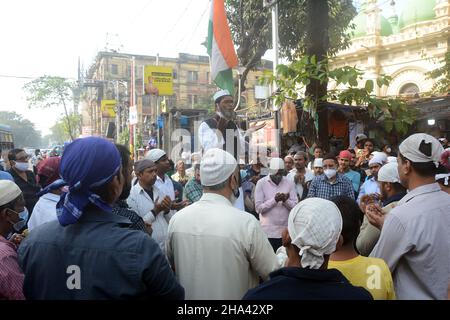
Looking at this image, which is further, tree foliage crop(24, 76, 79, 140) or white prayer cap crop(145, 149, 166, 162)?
tree foliage crop(24, 76, 79, 140)

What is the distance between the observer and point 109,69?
156 ft

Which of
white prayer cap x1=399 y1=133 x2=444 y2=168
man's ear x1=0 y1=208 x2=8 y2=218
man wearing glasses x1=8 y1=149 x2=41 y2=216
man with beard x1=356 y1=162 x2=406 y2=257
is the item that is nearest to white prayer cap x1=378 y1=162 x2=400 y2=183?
man with beard x1=356 y1=162 x2=406 y2=257

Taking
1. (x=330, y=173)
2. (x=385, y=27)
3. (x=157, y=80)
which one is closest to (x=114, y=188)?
(x=330, y=173)

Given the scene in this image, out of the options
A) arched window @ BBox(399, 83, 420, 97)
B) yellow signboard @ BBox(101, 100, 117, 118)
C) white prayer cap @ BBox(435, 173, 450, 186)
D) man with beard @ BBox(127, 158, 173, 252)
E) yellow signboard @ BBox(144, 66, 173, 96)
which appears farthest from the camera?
yellow signboard @ BBox(101, 100, 117, 118)

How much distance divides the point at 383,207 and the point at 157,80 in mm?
18800

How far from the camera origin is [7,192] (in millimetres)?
2348

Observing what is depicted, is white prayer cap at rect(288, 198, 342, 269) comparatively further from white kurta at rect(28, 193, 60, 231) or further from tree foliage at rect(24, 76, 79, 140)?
tree foliage at rect(24, 76, 79, 140)

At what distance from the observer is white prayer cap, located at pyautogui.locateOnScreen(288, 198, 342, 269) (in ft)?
5.53

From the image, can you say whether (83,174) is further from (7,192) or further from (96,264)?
(7,192)

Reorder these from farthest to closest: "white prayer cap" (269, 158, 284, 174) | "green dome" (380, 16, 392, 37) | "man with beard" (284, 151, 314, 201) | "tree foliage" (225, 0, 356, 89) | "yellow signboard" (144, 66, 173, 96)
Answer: "green dome" (380, 16, 392, 37)
"yellow signboard" (144, 66, 173, 96)
"tree foliage" (225, 0, 356, 89)
"man with beard" (284, 151, 314, 201)
"white prayer cap" (269, 158, 284, 174)

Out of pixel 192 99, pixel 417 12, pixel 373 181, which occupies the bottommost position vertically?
pixel 373 181
